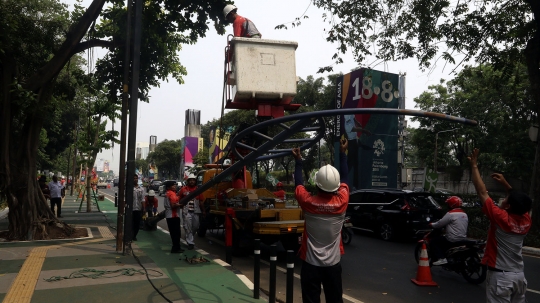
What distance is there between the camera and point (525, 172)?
3055cm

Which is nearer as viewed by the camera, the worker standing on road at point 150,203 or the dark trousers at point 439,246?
the dark trousers at point 439,246

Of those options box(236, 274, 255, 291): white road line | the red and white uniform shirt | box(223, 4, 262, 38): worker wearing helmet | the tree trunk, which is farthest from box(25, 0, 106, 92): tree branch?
the tree trunk

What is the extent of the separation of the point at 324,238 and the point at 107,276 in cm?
495

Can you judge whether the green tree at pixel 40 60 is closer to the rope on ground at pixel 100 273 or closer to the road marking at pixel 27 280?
the road marking at pixel 27 280

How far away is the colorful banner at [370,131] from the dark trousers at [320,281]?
2143cm

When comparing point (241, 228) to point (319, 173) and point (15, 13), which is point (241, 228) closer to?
point (319, 173)

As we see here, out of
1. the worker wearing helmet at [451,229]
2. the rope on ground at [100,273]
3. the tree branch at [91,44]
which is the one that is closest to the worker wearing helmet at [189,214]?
the rope on ground at [100,273]

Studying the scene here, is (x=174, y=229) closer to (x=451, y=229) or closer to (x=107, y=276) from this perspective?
(x=107, y=276)

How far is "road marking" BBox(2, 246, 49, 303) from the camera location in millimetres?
6158

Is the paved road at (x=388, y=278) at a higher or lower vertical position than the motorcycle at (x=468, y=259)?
lower

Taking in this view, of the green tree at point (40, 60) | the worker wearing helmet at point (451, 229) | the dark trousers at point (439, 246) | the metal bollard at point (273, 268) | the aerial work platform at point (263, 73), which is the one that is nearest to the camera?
the metal bollard at point (273, 268)

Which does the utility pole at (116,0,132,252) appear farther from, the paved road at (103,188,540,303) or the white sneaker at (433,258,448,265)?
the white sneaker at (433,258,448,265)

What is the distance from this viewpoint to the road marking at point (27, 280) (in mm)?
6158

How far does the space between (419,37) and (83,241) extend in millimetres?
11142
